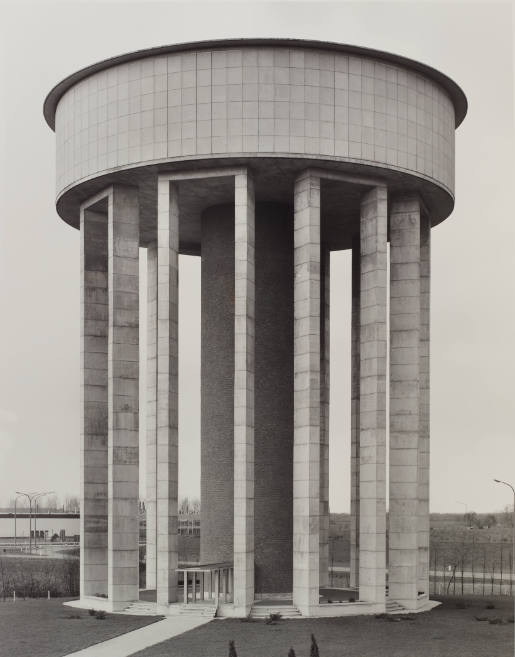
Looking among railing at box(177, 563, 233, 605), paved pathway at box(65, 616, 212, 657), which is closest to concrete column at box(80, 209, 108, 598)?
railing at box(177, 563, 233, 605)

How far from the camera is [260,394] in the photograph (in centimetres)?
4088

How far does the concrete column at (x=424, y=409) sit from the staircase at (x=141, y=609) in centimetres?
1065

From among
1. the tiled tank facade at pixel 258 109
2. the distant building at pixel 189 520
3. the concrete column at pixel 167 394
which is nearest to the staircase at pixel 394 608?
the concrete column at pixel 167 394

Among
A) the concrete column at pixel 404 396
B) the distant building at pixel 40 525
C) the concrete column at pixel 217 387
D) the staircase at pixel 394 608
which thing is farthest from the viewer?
the distant building at pixel 40 525

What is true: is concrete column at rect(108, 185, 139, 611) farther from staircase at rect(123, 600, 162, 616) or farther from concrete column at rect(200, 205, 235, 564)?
concrete column at rect(200, 205, 235, 564)

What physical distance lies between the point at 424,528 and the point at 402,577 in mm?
2657

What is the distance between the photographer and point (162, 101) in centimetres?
3778

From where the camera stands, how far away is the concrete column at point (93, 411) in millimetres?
41312

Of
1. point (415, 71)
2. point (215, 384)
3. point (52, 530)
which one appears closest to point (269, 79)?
point (415, 71)

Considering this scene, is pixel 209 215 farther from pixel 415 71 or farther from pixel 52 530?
pixel 52 530

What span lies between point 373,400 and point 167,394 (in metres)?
7.59

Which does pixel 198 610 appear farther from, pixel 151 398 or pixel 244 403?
pixel 151 398

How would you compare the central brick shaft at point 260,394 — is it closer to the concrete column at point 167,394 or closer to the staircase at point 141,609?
the concrete column at point 167,394

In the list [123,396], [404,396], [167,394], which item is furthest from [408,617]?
[123,396]
